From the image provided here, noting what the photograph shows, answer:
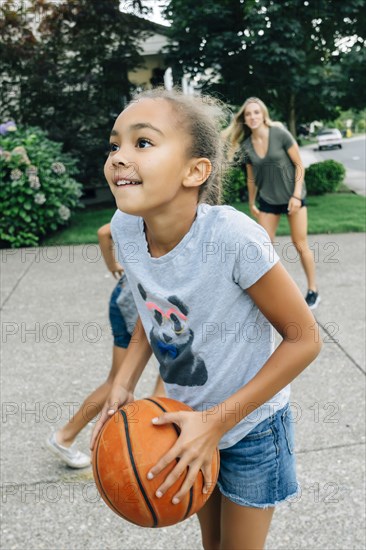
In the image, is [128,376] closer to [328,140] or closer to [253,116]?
[253,116]

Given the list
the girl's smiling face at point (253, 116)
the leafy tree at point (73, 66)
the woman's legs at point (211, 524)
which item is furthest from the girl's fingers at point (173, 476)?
the leafy tree at point (73, 66)

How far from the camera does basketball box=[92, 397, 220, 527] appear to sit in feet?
5.18

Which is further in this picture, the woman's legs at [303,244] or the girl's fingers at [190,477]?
the woman's legs at [303,244]

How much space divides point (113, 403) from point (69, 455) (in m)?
1.40

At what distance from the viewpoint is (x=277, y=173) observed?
230 inches

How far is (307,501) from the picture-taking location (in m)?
2.82

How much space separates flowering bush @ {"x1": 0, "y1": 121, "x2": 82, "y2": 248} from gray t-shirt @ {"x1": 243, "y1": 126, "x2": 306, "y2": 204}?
12.3 ft

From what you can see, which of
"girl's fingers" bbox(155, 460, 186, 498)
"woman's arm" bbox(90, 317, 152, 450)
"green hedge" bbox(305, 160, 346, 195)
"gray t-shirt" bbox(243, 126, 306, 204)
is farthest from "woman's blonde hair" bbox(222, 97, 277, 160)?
"green hedge" bbox(305, 160, 346, 195)

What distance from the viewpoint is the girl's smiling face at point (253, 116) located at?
587cm

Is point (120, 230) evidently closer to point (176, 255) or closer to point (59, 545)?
point (176, 255)

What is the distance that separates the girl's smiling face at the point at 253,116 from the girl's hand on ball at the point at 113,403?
173 inches

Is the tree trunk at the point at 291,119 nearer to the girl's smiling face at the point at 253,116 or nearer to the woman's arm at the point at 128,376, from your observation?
the girl's smiling face at the point at 253,116

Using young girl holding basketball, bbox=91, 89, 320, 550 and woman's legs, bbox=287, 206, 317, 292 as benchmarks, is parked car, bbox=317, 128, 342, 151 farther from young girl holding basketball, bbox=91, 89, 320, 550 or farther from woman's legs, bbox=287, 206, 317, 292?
young girl holding basketball, bbox=91, 89, 320, 550

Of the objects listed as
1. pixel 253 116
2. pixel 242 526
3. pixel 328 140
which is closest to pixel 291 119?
pixel 253 116
